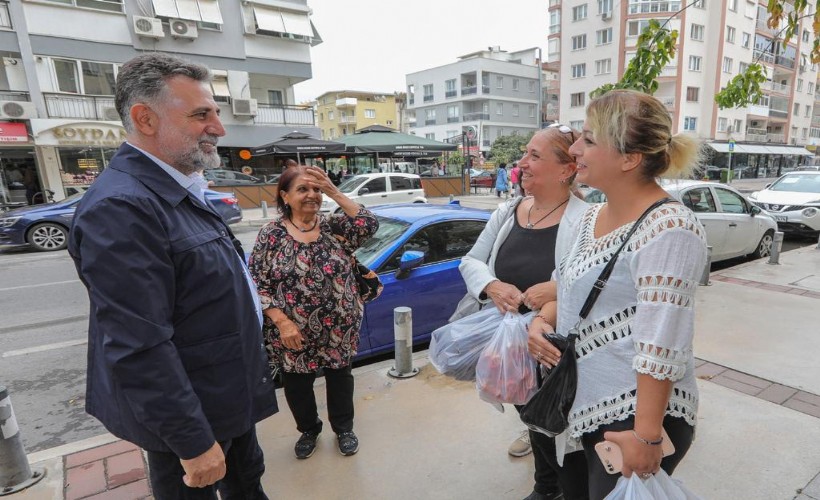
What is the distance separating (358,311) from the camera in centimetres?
276

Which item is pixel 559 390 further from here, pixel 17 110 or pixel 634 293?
pixel 17 110

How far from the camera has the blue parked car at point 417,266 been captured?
4.00 metres

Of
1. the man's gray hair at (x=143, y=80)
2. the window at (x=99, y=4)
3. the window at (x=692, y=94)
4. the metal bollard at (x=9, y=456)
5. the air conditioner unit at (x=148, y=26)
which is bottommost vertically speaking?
the metal bollard at (x=9, y=456)

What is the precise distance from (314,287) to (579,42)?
47.9 m

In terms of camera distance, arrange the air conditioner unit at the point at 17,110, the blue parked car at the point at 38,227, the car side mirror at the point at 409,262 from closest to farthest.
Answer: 1. the car side mirror at the point at 409,262
2. the blue parked car at the point at 38,227
3. the air conditioner unit at the point at 17,110

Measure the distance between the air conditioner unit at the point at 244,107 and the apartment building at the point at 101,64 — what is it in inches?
1.7

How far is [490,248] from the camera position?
97.0 inches

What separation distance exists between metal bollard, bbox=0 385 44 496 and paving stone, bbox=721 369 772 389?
4.85 metres

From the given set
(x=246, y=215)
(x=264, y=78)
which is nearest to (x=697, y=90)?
(x=264, y=78)

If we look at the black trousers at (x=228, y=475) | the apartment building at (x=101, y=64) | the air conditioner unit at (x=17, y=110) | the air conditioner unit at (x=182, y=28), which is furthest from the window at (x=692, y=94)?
the black trousers at (x=228, y=475)

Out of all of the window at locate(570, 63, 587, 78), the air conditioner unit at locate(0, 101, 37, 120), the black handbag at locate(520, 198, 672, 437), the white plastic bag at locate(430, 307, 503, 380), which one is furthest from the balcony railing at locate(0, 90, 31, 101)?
the window at locate(570, 63, 587, 78)

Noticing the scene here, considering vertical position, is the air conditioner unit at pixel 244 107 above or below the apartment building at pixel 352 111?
below

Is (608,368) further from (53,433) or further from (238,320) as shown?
(53,433)

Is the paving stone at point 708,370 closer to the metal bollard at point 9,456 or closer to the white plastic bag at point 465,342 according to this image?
the white plastic bag at point 465,342
